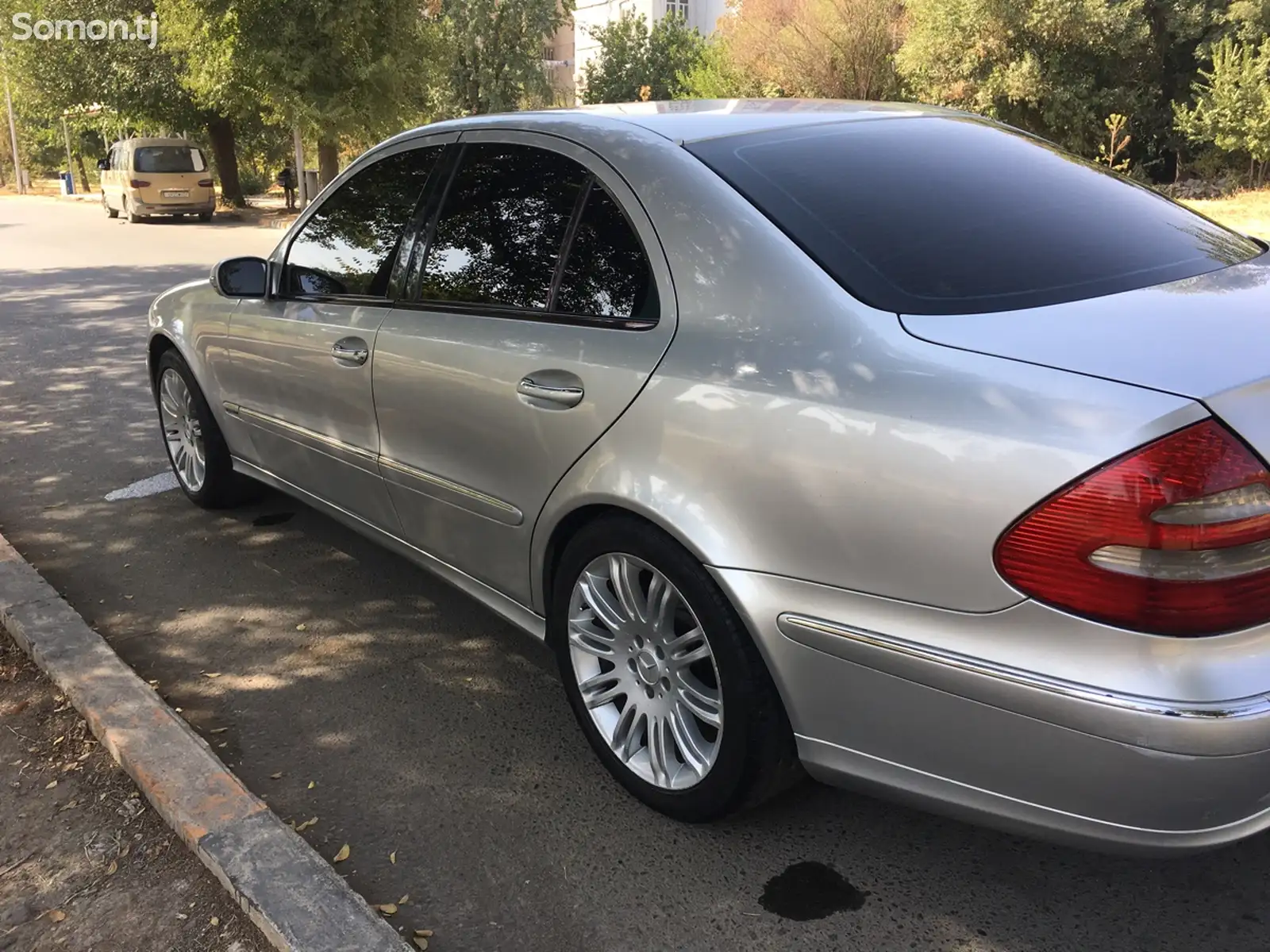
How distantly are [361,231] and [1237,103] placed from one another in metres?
26.0

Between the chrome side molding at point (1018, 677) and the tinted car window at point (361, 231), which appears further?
the tinted car window at point (361, 231)

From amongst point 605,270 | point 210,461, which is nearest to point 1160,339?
point 605,270

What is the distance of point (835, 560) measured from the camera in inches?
83.5

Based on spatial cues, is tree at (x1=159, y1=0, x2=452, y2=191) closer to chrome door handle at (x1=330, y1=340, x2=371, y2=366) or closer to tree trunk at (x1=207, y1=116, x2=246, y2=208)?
tree trunk at (x1=207, y1=116, x2=246, y2=208)

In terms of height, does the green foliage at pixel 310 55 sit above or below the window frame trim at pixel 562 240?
above

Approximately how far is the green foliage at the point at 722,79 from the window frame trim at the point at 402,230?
28693mm

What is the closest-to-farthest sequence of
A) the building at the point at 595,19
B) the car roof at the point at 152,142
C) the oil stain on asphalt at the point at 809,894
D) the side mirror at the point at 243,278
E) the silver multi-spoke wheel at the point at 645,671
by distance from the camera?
the oil stain on asphalt at the point at 809,894 → the silver multi-spoke wheel at the point at 645,671 → the side mirror at the point at 243,278 → the car roof at the point at 152,142 → the building at the point at 595,19

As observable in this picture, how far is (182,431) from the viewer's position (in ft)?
16.8

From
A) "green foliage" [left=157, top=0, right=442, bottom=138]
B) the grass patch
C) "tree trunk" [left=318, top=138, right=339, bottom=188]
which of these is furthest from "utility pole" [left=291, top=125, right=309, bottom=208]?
the grass patch

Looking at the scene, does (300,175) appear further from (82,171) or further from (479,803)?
(82,171)

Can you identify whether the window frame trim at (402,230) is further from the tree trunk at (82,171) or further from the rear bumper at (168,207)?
the tree trunk at (82,171)

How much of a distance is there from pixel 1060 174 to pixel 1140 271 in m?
0.64

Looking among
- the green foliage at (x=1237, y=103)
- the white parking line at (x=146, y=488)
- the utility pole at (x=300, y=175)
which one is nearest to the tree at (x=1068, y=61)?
the green foliage at (x=1237, y=103)

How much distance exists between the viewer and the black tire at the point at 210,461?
15.6ft
